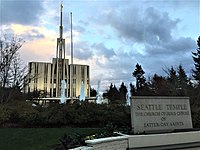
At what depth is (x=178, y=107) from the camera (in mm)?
9734

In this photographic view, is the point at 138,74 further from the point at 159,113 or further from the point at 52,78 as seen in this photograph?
the point at 159,113

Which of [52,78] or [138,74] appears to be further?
[52,78]

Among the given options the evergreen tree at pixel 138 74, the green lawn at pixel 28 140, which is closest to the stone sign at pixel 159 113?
the green lawn at pixel 28 140

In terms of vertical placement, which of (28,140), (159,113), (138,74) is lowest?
(28,140)

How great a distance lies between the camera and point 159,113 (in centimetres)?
918

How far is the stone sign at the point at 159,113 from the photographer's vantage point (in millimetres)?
8720

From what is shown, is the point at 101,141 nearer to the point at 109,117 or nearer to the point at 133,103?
the point at 133,103

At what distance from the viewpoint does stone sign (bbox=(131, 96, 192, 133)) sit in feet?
28.6

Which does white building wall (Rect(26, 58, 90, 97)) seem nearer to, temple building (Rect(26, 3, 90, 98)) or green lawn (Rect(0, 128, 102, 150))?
temple building (Rect(26, 3, 90, 98))

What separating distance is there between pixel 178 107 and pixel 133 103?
7.13ft

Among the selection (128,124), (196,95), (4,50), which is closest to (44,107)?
(128,124)

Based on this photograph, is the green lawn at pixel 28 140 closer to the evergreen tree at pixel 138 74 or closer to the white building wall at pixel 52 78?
the evergreen tree at pixel 138 74

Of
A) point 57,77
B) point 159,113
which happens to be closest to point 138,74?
point 57,77

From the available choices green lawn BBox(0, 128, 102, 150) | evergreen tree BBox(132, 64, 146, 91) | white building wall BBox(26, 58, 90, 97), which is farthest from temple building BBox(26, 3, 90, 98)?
green lawn BBox(0, 128, 102, 150)
